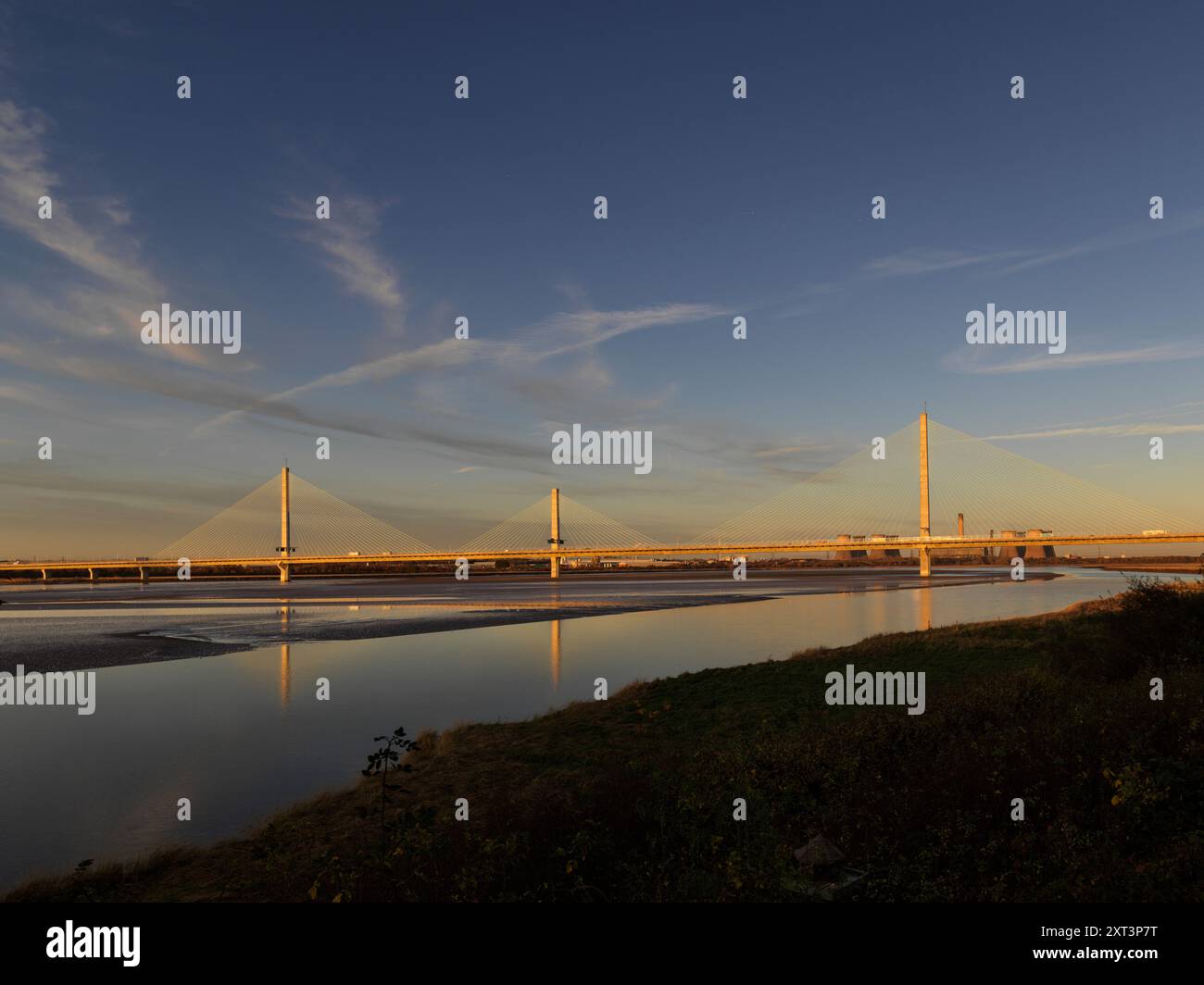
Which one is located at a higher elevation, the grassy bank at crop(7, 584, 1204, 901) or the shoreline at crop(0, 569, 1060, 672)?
the grassy bank at crop(7, 584, 1204, 901)

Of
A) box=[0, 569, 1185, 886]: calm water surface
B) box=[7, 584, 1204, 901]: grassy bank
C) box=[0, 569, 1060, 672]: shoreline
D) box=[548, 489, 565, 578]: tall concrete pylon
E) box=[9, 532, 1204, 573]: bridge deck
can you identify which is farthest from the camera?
box=[548, 489, 565, 578]: tall concrete pylon

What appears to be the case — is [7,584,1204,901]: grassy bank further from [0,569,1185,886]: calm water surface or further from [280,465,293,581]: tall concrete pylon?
[280,465,293,581]: tall concrete pylon

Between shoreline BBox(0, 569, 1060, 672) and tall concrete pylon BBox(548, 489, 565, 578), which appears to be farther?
tall concrete pylon BBox(548, 489, 565, 578)

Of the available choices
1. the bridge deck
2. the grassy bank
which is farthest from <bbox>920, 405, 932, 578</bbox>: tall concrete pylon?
the grassy bank

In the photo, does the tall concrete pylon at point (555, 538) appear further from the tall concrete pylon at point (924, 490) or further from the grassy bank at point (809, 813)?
the grassy bank at point (809, 813)

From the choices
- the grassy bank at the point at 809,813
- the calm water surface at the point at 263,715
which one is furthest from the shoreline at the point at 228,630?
the grassy bank at the point at 809,813
